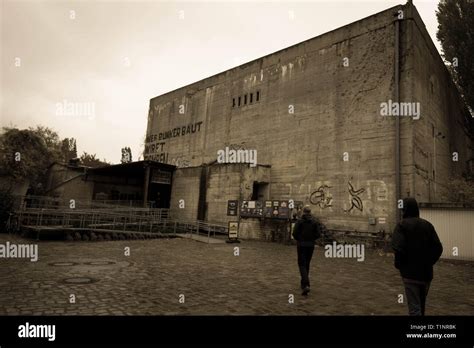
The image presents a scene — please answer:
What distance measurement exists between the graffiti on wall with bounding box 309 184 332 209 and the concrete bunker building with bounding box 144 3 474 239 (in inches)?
2.4

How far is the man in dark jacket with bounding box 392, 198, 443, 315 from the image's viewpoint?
3.99m

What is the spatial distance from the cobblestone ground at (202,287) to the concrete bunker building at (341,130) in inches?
263

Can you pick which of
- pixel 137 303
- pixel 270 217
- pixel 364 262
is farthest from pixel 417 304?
pixel 270 217

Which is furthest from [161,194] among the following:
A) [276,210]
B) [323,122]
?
[323,122]

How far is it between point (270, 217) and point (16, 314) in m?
14.6

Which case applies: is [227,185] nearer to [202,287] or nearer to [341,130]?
[341,130]

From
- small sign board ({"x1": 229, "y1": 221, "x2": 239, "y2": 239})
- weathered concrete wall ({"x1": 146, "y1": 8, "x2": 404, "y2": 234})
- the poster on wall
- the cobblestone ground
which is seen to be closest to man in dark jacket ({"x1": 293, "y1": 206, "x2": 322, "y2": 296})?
the cobblestone ground

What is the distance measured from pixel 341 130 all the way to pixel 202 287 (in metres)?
14.7

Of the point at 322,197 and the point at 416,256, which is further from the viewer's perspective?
the point at 322,197

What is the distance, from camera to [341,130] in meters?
18.7

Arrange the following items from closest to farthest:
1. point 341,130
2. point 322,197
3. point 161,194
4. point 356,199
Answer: point 356,199
point 341,130
point 322,197
point 161,194

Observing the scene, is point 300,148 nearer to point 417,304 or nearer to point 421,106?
point 421,106

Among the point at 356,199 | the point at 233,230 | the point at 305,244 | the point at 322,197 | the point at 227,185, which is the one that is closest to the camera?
the point at 305,244

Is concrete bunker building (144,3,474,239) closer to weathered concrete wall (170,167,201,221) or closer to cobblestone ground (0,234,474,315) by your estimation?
weathered concrete wall (170,167,201,221)
